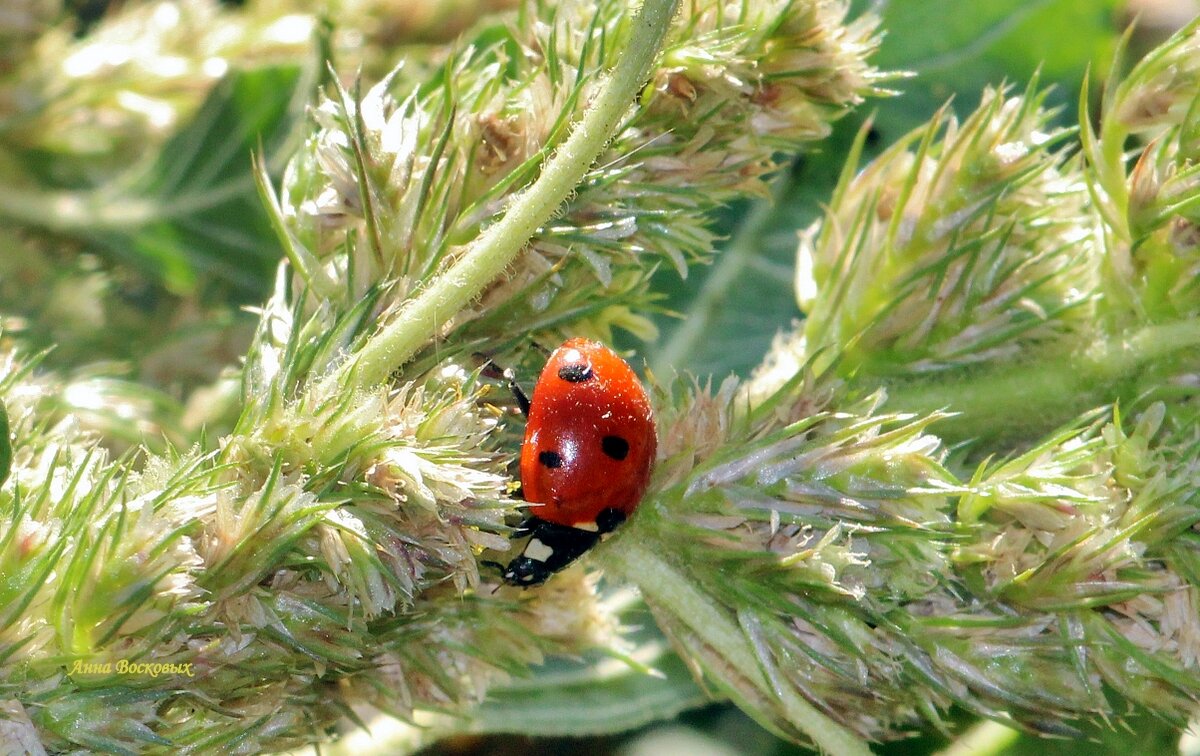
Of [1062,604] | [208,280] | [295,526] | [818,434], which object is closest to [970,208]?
[818,434]

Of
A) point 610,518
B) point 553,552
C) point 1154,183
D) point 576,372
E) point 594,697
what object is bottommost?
point 594,697

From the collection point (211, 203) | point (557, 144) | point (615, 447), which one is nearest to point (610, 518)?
point (615, 447)

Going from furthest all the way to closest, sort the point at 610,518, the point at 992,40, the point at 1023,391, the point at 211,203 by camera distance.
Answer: the point at 211,203
the point at 992,40
the point at 1023,391
the point at 610,518

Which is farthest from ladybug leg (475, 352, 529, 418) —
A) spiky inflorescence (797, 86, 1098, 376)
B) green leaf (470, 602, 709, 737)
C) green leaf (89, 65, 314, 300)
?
green leaf (89, 65, 314, 300)

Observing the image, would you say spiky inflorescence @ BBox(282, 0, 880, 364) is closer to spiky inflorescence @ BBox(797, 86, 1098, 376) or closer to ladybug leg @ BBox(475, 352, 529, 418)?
ladybug leg @ BBox(475, 352, 529, 418)

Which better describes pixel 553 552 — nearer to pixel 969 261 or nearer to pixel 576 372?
pixel 576 372

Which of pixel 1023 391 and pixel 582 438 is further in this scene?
pixel 1023 391

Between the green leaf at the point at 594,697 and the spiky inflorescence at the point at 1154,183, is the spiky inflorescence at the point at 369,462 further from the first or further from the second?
the green leaf at the point at 594,697
